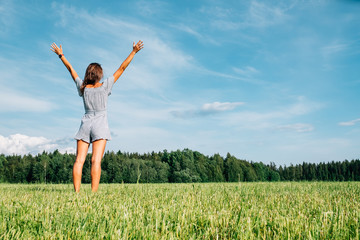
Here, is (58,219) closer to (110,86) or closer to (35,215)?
(35,215)

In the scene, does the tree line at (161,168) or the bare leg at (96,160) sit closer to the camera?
the bare leg at (96,160)

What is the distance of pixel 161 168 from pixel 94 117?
301 feet

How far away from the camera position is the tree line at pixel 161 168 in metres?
88.4

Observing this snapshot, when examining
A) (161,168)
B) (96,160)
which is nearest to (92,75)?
(96,160)

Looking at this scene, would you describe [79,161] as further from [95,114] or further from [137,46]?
[137,46]

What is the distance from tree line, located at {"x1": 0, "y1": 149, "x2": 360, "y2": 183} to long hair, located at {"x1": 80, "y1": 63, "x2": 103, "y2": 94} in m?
72.4

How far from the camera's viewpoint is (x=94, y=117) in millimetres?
5688

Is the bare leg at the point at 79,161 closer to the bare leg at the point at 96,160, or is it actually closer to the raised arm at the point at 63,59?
the bare leg at the point at 96,160

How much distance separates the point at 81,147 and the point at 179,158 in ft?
321

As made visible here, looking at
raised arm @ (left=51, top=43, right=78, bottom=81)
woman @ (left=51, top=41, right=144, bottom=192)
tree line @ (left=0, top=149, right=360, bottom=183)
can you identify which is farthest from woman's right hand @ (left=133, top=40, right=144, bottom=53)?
tree line @ (left=0, top=149, right=360, bottom=183)

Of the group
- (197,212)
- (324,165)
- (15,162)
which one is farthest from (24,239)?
(324,165)

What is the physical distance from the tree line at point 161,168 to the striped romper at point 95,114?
2852 inches

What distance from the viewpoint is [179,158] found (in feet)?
336

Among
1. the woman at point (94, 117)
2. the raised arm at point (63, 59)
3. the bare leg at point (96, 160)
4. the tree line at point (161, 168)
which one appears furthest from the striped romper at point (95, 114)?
the tree line at point (161, 168)
